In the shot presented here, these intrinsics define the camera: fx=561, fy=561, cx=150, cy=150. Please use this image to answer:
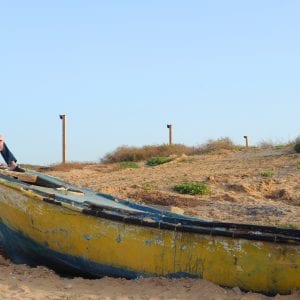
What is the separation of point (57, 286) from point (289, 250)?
2.11 m

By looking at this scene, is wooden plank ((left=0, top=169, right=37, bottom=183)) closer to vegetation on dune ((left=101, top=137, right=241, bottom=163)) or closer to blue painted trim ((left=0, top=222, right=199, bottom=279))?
blue painted trim ((left=0, top=222, right=199, bottom=279))

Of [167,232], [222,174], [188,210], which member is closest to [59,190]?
[167,232]

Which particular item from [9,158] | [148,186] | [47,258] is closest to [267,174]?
[148,186]

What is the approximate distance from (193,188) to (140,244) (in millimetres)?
6577

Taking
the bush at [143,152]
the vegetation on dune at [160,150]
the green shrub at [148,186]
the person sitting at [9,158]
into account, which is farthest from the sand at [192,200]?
the bush at [143,152]

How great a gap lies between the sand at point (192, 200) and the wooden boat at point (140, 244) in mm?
115

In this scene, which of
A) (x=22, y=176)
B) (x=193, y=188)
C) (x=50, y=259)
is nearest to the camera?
(x=50, y=259)

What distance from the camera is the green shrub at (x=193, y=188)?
11344 mm

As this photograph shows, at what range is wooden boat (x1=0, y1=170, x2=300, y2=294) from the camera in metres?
4.53

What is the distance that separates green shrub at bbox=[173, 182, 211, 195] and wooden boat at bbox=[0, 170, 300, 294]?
5.62 m

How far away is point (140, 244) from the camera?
4.99 m

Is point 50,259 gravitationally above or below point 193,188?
below

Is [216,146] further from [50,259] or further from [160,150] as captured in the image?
[50,259]

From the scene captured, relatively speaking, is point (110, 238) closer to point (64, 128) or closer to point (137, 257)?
point (137, 257)
